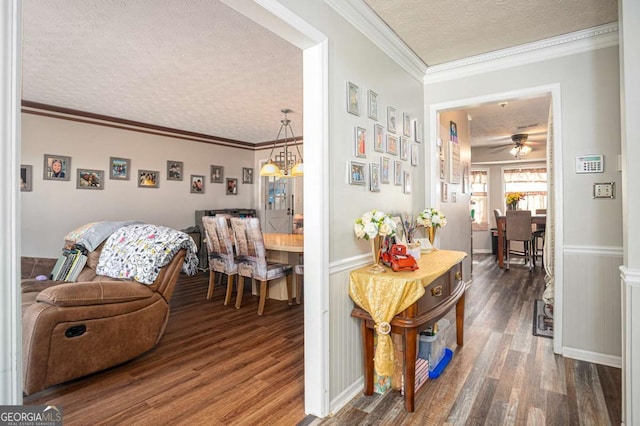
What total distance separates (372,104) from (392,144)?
0.42 m

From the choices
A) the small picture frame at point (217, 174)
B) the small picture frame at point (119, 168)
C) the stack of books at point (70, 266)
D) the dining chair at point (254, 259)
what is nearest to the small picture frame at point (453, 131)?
the dining chair at point (254, 259)

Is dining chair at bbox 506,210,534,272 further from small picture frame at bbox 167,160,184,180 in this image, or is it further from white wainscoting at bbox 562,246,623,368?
small picture frame at bbox 167,160,184,180

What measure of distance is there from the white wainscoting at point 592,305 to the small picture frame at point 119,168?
6079 millimetres

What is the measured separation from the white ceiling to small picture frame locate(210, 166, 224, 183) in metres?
2.19

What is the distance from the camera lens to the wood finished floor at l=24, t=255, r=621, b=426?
6.43 ft

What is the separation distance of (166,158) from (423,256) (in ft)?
17.3

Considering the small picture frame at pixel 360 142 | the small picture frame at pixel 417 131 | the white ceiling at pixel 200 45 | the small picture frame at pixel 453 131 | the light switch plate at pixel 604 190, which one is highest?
the white ceiling at pixel 200 45

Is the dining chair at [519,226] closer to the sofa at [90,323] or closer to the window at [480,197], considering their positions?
the window at [480,197]

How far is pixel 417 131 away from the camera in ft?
10.6

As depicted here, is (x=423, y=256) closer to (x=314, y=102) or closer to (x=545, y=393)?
(x=545, y=393)

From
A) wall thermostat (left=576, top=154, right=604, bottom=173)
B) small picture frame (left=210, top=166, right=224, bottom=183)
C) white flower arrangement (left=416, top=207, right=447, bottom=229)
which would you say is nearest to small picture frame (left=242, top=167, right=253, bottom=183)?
small picture frame (left=210, top=166, right=224, bottom=183)

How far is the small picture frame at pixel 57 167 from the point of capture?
496 cm

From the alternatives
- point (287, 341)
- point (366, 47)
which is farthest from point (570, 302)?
point (366, 47)

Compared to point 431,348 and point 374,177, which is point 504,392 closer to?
point 431,348
